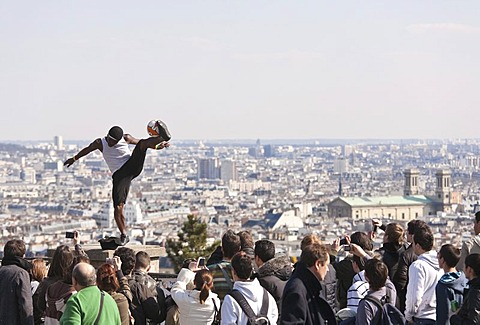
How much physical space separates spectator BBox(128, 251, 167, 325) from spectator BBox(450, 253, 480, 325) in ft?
6.05

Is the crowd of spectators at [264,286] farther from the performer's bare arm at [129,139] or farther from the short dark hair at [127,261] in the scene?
the performer's bare arm at [129,139]

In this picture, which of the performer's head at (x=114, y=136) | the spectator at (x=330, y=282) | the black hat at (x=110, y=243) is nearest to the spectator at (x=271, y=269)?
the spectator at (x=330, y=282)

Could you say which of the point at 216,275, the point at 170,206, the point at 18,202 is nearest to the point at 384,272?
the point at 216,275

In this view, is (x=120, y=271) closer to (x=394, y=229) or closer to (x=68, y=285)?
(x=68, y=285)

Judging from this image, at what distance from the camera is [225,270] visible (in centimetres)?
733

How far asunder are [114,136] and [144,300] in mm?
2948

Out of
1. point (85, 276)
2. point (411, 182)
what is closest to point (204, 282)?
point (85, 276)

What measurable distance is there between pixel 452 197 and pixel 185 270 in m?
147

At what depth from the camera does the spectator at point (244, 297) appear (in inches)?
249

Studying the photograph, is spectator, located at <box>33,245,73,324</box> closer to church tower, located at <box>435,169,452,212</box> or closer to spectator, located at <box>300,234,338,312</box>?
spectator, located at <box>300,234,338,312</box>

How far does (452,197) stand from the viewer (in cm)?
15188

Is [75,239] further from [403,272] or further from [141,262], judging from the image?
[403,272]

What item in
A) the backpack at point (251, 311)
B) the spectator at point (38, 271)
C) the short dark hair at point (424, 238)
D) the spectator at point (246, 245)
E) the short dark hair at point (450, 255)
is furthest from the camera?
the spectator at point (246, 245)

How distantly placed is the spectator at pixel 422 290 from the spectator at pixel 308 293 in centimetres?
107
